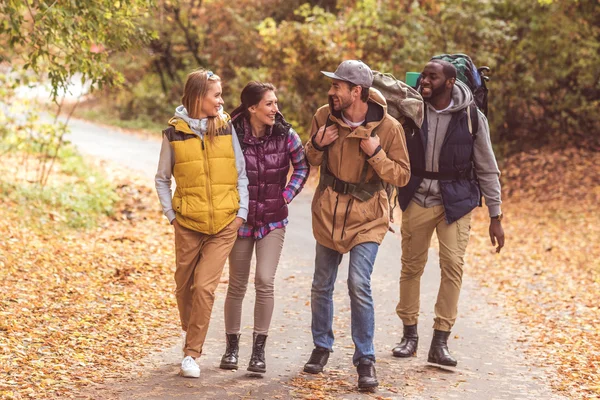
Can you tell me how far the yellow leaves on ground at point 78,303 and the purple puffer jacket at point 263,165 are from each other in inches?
57.4

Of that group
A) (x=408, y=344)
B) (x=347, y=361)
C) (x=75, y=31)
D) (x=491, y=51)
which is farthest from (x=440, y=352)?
(x=491, y=51)

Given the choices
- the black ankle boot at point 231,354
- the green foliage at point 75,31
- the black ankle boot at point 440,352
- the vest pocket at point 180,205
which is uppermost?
the green foliage at point 75,31

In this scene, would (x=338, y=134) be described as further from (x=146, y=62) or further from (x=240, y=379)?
(x=146, y=62)

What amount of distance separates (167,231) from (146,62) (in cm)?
1603

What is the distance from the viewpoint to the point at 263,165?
5797mm

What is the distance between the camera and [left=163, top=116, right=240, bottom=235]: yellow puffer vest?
18.3 feet

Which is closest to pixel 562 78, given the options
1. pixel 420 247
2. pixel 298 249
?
pixel 298 249

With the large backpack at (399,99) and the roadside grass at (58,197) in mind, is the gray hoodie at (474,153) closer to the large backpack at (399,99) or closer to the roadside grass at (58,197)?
the large backpack at (399,99)

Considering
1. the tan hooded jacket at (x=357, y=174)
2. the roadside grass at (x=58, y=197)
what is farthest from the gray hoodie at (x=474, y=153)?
the roadside grass at (x=58, y=197)

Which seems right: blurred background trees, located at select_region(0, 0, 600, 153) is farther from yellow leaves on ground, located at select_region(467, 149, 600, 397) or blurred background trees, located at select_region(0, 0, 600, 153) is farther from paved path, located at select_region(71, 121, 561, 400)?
paved path, located at select_region(71, 121, 561, 400)

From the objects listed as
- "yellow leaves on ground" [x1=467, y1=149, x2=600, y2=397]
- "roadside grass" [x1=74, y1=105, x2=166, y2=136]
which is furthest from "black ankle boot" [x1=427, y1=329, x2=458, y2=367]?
"roadside grass" [x1=74, y1=105, x2=166, y2=136]

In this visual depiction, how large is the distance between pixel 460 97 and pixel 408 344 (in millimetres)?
1935

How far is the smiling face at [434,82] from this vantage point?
20.0ft

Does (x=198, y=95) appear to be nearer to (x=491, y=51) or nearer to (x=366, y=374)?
(x=366, y=374)
